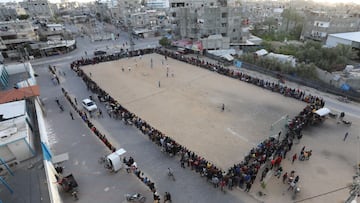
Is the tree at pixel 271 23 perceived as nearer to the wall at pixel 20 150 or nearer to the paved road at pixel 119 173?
the paved road at pixel 119 173

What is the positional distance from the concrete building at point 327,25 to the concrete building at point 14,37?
59565 mm

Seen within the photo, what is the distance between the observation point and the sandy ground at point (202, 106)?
17375 mm

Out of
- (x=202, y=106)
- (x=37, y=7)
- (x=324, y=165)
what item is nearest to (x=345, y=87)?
(x=324, y=165)

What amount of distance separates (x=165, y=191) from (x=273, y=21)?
5826 cm

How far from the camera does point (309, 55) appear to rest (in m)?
32.6

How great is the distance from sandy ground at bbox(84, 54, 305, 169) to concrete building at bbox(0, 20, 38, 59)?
20.9 metres

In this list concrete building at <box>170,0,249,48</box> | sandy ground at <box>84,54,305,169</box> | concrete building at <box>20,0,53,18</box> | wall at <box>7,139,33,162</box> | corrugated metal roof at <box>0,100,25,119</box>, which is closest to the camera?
wall at <box>7,139,33,162</box>

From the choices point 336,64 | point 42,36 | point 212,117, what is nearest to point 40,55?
point 42,36

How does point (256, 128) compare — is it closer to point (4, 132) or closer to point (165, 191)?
point (165, 191)

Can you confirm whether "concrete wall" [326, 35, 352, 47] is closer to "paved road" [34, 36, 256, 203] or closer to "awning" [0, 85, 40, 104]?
"paved road" [34, 36, 256, 203]

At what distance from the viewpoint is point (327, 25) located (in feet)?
137

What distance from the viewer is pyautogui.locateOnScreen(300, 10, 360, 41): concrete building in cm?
4188

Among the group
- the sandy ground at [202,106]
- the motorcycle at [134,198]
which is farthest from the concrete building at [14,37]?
the motorcycle at [134,198]

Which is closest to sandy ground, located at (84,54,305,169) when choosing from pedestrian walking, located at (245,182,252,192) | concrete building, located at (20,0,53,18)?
pedestrian walking, located at (245,182,252,192)
